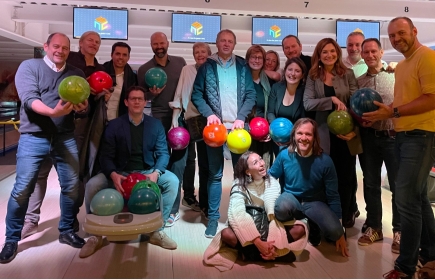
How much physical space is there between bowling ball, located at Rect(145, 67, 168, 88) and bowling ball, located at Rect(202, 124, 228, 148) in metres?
0.56

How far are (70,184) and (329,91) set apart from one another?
2.02m

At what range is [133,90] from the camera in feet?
8.93

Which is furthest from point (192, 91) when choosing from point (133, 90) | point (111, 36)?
point (111, 36)

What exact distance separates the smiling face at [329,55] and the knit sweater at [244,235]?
103cm

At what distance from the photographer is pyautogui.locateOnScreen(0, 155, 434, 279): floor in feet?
7.43

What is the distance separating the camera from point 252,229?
233 centimetres

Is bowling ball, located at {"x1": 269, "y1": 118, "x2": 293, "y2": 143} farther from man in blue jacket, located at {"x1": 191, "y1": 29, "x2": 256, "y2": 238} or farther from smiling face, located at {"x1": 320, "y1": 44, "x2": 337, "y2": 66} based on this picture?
smiling face, located at {"x1": 320, "y1": 44, "x2": 337, "y2": 66}

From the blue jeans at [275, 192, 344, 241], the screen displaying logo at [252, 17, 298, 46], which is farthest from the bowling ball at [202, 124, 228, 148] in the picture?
the screen displaying logo at [252, 17, 298, 46]

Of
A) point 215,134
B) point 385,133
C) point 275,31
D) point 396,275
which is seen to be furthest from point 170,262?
point 275,31

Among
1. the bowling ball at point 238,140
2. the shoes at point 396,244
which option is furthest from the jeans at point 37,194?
the shoes at point 396,244

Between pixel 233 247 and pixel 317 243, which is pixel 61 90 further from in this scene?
pixel 317 243

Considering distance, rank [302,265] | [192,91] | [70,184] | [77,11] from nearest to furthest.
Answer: [302,265], [70,184], [192,91], [77,11]

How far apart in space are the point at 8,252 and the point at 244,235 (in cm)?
155

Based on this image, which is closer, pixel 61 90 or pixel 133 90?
pixel 61 90
